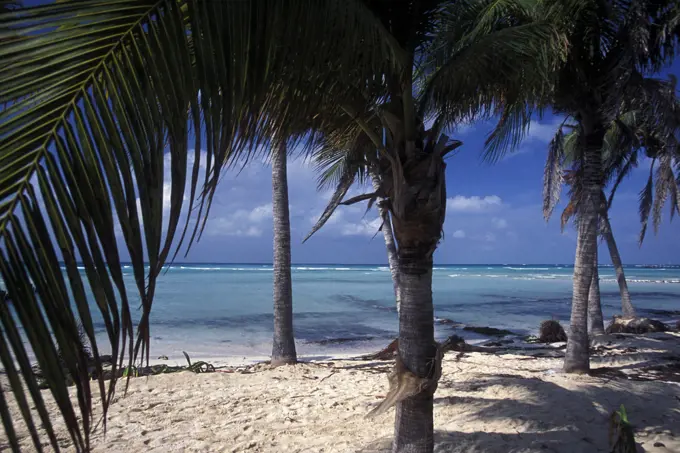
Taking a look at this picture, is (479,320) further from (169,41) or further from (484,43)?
(169,41)

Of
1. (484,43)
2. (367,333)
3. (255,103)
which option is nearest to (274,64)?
Answer: (255,103)

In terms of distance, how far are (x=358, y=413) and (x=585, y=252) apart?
4588 mm

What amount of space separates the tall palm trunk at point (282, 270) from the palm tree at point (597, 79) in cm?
486

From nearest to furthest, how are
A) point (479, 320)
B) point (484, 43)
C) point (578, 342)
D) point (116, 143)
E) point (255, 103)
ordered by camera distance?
point (116, 143) → point (255, 103) → point (484, 43) → point (578, 342) → point (479, 320)

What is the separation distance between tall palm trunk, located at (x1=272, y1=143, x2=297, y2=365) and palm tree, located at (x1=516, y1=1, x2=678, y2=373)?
4.86m

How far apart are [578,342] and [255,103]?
285 inches

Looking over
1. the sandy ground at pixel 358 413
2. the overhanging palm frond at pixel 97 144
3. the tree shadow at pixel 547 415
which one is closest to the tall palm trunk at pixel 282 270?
the sandy ground at pixel 358 413

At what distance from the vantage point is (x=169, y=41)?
59.4 inches

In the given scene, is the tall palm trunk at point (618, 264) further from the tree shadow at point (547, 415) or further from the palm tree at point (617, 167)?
the tree shadow at point (547, 415)

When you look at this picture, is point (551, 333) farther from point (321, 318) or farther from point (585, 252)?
point (321, 318)

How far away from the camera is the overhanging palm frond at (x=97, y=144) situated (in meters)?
1.13

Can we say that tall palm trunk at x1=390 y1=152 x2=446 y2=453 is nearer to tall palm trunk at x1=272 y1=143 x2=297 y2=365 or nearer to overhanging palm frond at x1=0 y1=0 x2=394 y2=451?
overhanging palm frond at x1=0 y1=0 x2=394 y2=451

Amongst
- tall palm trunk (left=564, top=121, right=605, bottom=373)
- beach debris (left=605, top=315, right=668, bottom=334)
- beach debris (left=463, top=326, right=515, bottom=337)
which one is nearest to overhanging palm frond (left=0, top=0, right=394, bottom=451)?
tall palm trunk (left=564, top=121, right=605, bottom=373)

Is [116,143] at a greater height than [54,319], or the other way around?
[116,143]
